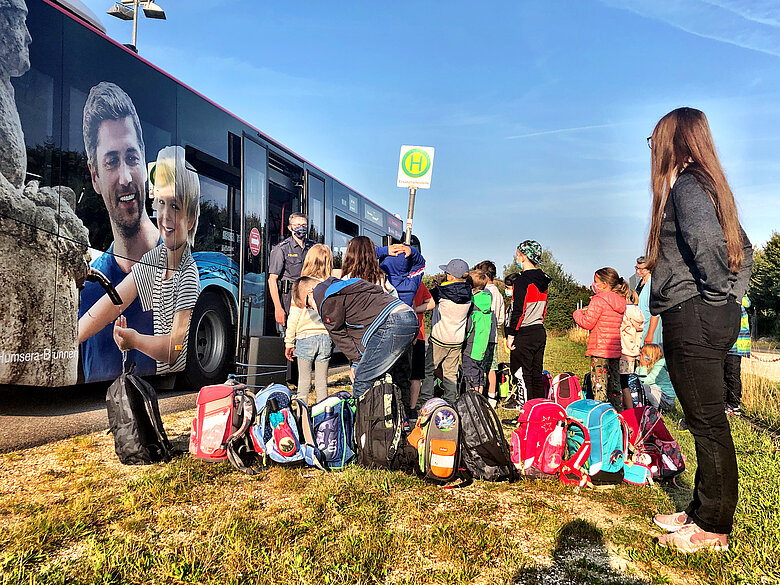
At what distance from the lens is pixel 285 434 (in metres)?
4.17

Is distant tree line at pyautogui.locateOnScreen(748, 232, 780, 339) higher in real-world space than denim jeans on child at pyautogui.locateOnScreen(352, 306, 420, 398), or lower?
higher

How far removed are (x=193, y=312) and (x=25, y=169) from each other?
279cm

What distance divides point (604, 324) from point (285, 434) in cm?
353

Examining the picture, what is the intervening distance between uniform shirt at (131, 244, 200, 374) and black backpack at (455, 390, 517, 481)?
13.3ft

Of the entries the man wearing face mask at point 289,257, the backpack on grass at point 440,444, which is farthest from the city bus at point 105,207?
the backpack on grass at point 440,444

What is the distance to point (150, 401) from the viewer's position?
434cm

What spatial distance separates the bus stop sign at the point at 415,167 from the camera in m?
7.04

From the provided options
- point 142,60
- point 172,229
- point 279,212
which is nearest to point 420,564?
point 172,229

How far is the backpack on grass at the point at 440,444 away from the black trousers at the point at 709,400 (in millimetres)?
1456

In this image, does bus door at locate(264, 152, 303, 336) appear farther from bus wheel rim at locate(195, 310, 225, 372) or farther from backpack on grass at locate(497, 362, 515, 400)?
backpack on grass at locate(497, 362, 515, 400)

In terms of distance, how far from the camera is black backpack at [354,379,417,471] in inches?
164

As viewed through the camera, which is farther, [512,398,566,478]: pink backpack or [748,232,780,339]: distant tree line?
[748,232,780,339]: distant tree line

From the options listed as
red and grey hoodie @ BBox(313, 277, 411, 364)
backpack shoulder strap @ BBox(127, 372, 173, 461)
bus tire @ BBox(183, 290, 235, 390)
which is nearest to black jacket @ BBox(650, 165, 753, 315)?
red and grey hoodie @ BBox(313, 277, 411, 364)

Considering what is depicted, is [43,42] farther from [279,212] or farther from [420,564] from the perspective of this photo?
[420,564]
